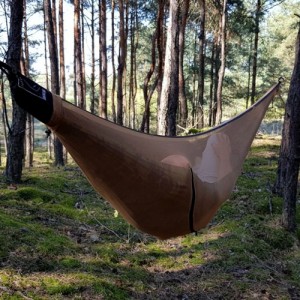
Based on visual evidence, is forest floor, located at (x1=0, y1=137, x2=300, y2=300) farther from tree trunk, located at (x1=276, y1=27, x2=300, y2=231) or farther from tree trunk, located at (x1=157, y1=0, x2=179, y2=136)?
tree trunk, located at (x1=157, y1=0, x2=179, y2=136)

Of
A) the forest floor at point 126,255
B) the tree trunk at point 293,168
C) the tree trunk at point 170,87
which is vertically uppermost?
the tree trunk at point 170,87

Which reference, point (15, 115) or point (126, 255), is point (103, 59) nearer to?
point (15, 115)

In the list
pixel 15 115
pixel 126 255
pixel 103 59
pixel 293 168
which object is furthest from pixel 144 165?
pixel 103 59

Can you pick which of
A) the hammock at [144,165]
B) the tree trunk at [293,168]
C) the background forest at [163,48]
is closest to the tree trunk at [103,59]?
the background forest at [163,48]

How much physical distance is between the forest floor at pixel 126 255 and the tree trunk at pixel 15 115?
1.05ft

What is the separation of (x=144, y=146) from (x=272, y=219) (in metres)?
3.96

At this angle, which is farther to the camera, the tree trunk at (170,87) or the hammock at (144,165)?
the tree trunk at (170,87)

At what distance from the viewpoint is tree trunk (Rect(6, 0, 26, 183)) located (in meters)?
5.09

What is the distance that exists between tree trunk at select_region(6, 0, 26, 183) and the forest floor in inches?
12.6

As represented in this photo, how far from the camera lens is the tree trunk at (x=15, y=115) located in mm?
5090

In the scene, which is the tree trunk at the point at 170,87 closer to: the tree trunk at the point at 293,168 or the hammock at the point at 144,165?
the tree trunk at the point at 293,168

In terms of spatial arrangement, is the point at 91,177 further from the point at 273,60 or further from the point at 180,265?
the point at 273,60

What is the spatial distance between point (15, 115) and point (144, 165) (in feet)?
14.4

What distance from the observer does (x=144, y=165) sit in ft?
5.82
